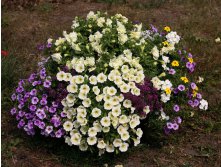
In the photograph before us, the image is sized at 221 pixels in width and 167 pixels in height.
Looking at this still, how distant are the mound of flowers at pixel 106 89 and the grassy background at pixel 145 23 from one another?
0.62ft

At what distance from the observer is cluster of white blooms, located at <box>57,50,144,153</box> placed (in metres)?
4.11

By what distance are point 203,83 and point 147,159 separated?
1482 millimetres

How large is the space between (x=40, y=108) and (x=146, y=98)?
937 mm

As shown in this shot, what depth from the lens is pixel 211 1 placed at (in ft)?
26.0

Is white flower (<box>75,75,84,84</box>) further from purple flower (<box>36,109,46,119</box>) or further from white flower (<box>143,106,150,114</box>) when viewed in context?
white flower (<box>143,106,150,114</box>)

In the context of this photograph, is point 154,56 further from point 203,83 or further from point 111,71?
point 203,83

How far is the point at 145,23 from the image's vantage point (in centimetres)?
700

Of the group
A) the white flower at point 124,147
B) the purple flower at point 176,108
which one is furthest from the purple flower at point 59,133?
the purple flower at point 176,108

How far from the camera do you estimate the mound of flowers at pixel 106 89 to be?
13.6 ft

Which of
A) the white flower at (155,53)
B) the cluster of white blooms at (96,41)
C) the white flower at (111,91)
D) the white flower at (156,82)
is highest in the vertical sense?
the cluster of white blooms at (96,41)

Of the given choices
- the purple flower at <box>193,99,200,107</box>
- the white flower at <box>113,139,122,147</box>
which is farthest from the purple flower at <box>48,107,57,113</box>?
the purple flower at <box>193,99,200,107</box>

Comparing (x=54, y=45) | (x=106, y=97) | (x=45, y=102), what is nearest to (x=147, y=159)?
(x=106, y=97)

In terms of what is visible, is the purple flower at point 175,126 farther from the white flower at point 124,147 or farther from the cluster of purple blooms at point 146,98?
the white flower at point 124,147

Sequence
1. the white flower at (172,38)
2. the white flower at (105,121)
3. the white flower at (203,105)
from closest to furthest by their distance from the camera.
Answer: the white flower at (105,121), the white flower at (203,105), the white flower at (172,38)
